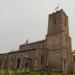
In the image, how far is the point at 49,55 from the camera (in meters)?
44.7

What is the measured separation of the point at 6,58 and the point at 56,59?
19.0m

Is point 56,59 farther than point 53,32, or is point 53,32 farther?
point 53,32

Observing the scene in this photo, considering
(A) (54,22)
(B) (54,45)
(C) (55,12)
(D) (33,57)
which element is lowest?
(D) (33,57)

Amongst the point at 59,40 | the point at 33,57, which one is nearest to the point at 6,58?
the point at 33,57

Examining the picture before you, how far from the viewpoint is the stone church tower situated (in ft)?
137

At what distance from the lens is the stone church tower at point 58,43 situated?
137 ft

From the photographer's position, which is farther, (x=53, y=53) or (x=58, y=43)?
(x=58, y=43)

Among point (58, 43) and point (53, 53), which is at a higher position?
point (58, 43)

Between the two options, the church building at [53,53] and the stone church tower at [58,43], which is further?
the church building at [53,53]

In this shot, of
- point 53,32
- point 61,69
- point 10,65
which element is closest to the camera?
point 61,69

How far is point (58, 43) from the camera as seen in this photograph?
4397 cm

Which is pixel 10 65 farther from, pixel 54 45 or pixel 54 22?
pixel 54 22

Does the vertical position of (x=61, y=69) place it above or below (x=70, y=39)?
below

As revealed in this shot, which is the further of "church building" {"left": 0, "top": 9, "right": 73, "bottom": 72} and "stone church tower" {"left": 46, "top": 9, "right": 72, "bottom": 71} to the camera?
"church building" {"left": 0, "top": 9, "right": 73, "bottom": 72}
